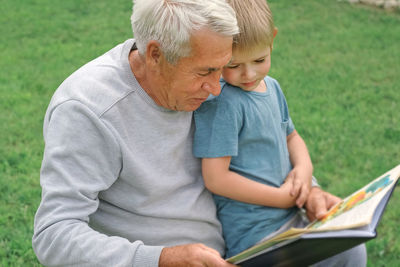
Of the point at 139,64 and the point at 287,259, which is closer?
the point at 287,259

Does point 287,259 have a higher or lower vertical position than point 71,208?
lower

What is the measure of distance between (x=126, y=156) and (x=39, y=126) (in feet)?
10.1

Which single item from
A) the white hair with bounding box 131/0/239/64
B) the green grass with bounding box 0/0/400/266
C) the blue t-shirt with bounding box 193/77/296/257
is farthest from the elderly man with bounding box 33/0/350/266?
the green grass with bounding box 0/0/400/266

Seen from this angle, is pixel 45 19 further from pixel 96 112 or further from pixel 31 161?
Answer: pixel 96 112

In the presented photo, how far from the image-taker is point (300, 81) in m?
5.89

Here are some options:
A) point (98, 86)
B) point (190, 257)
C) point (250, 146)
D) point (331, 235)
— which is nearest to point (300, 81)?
point (250, 146)

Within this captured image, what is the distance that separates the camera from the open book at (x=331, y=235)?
5.59 ft

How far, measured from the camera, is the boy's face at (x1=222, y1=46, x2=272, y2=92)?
217 centimetres

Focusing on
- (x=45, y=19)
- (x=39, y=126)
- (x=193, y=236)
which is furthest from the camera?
(x=45, y=19)

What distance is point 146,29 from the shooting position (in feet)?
6.54

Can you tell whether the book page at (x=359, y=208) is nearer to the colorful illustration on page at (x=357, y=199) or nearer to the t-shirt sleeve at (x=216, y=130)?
the colorful illustration on page at (x=357, y=199)

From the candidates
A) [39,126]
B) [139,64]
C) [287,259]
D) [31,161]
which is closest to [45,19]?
[39,126]

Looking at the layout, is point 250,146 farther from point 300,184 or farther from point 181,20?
point 181,20

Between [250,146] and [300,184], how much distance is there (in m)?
0.28
